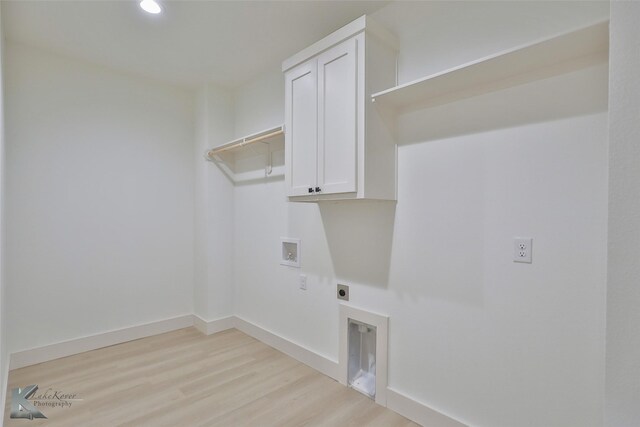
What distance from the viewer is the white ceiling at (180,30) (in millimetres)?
2182

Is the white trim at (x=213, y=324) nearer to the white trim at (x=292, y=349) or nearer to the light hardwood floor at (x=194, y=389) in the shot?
the white trim at (x=292, y=349)

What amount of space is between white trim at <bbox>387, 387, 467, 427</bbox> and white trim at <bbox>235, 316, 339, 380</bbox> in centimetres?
52

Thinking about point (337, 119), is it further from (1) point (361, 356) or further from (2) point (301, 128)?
(1) point (361, 356)

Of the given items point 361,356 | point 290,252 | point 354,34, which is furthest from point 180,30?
point 361,356

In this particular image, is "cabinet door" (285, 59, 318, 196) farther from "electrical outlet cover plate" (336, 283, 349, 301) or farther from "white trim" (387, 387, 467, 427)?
"white trim" (387, 387, 467, 427)

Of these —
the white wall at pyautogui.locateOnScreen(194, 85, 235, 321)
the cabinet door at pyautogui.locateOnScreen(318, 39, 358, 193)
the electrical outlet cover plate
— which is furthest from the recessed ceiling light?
the electrical outlet cover plate

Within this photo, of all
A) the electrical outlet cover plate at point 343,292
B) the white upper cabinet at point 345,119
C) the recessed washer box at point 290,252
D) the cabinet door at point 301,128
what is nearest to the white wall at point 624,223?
the white upper cabinet at point 345,119

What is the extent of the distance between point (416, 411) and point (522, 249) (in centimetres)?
119

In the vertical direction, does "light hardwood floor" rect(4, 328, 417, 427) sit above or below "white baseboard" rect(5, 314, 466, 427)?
below

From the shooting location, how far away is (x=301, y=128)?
2.30m

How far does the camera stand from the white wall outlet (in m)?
1.59

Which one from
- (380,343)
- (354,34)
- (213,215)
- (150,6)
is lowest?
(380,343)

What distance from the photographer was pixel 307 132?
2.25m

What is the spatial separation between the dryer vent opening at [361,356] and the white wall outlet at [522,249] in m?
1.10
